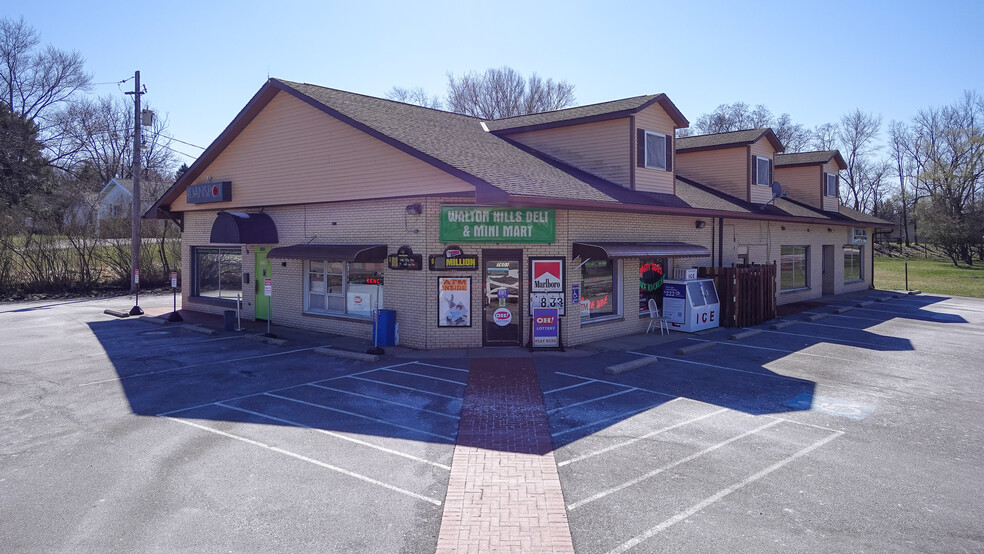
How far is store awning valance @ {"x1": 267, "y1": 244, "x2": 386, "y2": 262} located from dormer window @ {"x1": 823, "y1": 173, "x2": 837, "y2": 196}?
23.5m

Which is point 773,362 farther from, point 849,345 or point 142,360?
point 142,360

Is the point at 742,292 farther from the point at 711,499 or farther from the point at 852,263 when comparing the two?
the point at 852,263

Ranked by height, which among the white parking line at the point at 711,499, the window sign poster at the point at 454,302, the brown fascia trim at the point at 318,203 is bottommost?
the white parking line at the point at 711,499

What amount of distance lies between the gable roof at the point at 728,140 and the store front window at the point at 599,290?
9.97 metres

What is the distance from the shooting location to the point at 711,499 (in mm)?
6098

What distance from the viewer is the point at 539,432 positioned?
8211 mm

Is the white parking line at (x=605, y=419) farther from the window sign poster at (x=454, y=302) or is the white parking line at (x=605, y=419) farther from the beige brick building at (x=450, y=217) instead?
the window sign poster at (x=454, y=302)

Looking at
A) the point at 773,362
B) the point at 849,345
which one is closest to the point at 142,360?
the point at 773,362

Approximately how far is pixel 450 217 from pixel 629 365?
16.4 ft

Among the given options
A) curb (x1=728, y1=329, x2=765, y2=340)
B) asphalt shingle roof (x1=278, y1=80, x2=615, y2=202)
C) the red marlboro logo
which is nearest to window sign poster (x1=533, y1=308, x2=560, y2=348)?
the red marlboro logo

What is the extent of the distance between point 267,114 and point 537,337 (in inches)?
404

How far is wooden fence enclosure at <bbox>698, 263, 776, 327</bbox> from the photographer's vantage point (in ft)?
56.7

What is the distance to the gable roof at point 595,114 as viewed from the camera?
16.8 meters

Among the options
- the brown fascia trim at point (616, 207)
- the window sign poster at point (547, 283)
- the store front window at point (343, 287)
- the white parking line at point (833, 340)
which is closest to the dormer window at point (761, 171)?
the brown fascia trim at point (616, 207)
